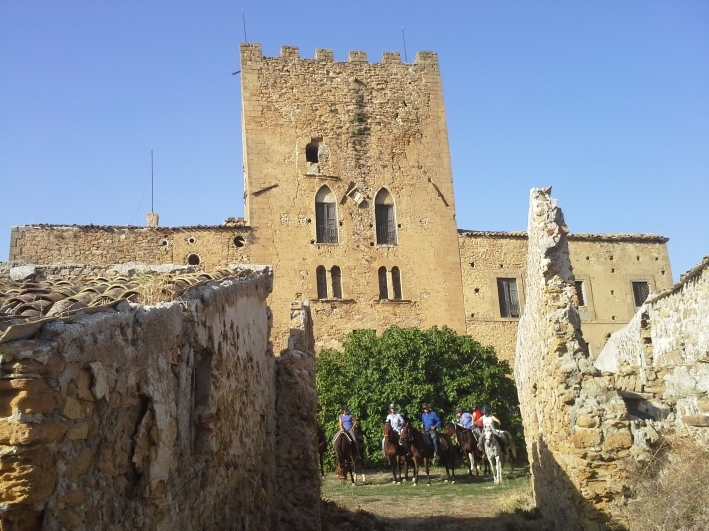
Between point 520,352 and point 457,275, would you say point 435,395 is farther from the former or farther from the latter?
point 520,352

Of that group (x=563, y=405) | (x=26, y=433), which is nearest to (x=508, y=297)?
(x=563, y=405)

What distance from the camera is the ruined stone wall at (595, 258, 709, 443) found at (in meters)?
7.90

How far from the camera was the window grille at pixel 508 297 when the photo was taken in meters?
26.9

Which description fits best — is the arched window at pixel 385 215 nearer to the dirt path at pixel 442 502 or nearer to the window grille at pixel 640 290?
the window grille at pixel 640 290

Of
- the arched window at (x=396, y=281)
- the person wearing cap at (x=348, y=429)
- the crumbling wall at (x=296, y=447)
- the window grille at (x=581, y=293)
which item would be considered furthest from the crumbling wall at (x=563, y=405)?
the window grille at (x=581, y=293)

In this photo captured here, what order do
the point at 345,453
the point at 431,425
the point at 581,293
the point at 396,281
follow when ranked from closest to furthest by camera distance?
the point at 345,453 < the point at 431,425 < the point at 396,281 < the point at 581,293

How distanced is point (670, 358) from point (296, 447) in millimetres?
6794

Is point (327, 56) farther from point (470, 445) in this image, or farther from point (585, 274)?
point (470, 445)

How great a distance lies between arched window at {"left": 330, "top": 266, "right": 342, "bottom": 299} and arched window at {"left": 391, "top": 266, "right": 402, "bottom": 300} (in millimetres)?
1976

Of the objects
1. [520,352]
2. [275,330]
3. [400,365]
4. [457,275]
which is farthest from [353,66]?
[520,352]

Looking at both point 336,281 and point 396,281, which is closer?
point 336,281

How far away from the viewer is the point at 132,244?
2394cm

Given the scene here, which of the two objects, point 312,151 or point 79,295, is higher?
point 312,151

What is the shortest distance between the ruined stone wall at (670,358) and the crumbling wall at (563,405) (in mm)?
674
